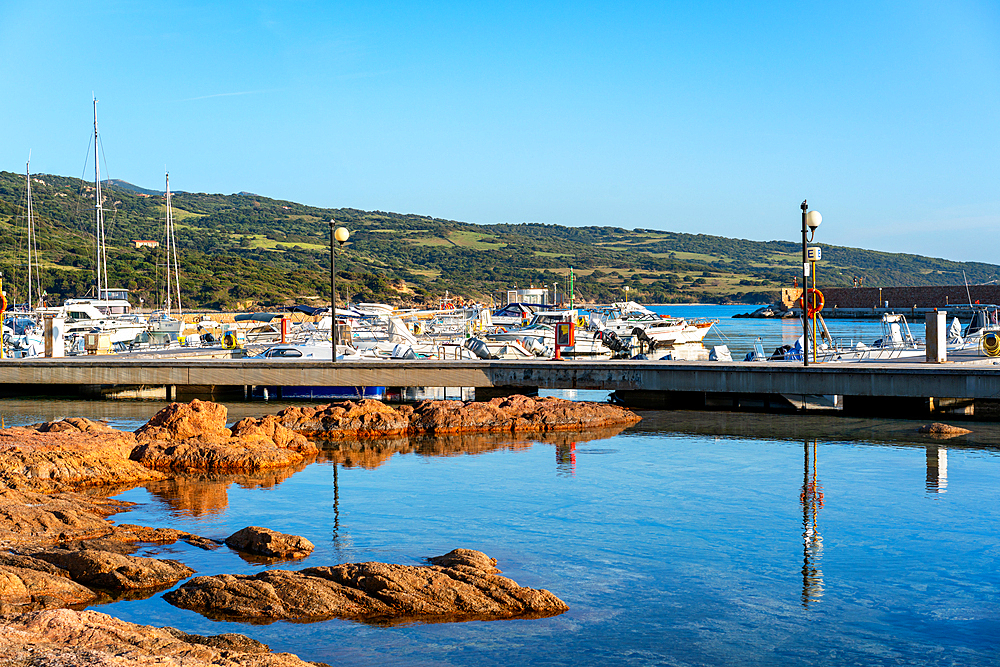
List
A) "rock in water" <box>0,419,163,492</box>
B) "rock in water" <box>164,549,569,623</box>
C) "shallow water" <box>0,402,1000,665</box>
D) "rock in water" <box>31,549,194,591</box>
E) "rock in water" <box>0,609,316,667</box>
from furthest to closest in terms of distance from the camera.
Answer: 1. "rock in water" <box>0,419,163,492</box>
2. "rock in water" <box>31,549,194,591</box>
3. "rock in water" <box>164,549,569,623</box>
4. "shallow water" <box>0,402,1000,665</box>
5. "rock in water" <box>0,609,316,667</box>

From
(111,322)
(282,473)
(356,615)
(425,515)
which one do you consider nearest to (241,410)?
(282,473)

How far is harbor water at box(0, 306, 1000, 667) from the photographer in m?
8.11

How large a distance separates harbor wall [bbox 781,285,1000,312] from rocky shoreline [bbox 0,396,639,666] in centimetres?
13955

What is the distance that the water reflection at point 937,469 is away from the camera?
14.7 meters

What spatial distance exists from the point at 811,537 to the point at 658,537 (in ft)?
6.19

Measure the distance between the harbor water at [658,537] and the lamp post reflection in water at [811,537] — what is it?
1.3 inches

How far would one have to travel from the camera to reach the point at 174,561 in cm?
998

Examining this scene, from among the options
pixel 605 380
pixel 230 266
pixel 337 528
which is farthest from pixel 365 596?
pixel 230 266

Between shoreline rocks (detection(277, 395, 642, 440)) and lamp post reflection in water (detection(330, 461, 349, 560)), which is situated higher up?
shoreline rocks (detection(277, 395, 642, 440))

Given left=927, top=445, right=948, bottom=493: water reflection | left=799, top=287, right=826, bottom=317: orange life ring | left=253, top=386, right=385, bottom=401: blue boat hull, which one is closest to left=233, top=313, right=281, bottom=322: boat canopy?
left=253, top=386, right=385, bottom=401: blue boat hull

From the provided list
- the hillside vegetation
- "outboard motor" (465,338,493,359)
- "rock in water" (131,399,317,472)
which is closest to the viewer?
"rock in water" (131,399,317,472)

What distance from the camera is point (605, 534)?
39.2ft

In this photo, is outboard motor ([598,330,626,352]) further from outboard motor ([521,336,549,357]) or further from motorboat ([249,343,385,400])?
motorboat ([249,343,385,400])

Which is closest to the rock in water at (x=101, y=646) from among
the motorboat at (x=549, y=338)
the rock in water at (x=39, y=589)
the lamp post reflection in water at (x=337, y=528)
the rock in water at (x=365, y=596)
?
the rock in water at (x=365, y=596)
